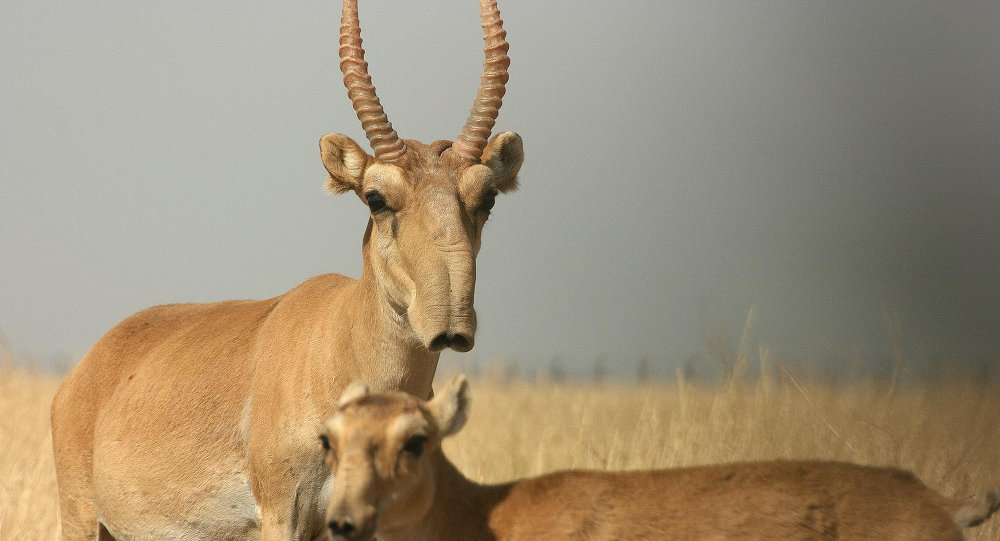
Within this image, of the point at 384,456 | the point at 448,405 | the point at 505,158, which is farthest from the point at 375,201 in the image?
the point at 384,456

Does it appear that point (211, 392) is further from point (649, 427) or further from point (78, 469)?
point (649, 427)

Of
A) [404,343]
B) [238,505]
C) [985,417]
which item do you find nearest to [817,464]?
[404,343]

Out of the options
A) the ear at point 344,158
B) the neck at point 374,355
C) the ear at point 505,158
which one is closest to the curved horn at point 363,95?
the ear at point 344,158

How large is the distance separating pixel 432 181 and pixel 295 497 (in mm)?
1968

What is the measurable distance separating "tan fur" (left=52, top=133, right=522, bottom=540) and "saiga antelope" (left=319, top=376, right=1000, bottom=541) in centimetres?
74

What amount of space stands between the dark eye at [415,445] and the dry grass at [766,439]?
4547mm

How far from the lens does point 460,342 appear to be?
18.2 ft

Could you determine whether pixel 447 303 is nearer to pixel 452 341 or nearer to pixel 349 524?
pixel 452 341

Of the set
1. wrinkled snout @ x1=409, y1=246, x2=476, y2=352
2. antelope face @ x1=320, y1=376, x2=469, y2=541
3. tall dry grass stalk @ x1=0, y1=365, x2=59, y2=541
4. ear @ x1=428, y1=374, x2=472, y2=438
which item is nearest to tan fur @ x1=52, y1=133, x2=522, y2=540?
wrinkled snout @ x1=409, y1=246, x2=476, y2=352

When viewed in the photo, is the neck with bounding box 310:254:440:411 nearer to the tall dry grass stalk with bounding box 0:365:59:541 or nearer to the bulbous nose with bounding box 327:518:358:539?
the bulbous nose with bounding box 327:518:358:539

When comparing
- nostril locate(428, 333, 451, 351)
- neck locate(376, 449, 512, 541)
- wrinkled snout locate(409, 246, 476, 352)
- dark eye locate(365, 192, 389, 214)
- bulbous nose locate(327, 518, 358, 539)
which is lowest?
neck locate(376, 449, 512, 541)

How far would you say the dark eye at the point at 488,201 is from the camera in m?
6.30

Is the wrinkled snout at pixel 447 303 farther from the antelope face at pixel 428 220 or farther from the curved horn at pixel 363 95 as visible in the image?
the curved horn at pixel 363 95

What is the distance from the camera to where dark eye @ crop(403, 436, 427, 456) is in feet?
16.2
